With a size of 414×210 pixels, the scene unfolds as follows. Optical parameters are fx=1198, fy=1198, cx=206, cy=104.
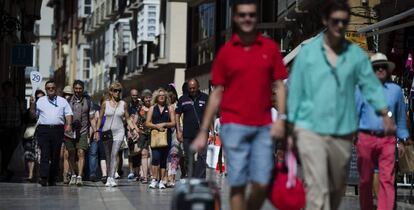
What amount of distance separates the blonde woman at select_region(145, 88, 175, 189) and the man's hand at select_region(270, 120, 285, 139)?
1111cm

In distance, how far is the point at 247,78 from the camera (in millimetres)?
9438

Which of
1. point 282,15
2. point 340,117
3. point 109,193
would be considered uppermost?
point 282,15

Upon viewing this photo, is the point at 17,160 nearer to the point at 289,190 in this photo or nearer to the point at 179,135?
the point at 179,135

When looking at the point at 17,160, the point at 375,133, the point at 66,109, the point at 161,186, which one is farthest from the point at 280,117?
the point at 17,160

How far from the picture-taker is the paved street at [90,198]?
15633 millimetres

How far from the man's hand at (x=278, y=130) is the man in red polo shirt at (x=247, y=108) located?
0.68ft

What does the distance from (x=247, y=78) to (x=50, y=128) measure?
11.3 m

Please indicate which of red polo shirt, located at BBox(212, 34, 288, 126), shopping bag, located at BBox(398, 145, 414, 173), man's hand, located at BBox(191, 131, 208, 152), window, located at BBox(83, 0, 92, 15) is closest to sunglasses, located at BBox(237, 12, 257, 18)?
red polo shirt, located at BBox(212, 34, 288, 126)

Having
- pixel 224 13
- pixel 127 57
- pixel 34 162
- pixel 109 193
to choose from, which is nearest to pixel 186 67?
pixel 224 13

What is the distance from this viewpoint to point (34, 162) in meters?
23.2

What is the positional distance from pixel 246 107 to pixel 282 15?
86.9 feet

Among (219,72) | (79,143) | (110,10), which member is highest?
(110,10)

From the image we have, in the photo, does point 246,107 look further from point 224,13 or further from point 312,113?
point 224,13

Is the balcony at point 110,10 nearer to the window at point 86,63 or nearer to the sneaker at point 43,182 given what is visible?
the window at point 86,63
